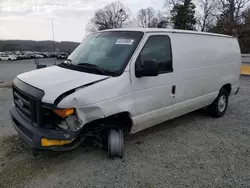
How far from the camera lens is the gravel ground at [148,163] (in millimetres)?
2809

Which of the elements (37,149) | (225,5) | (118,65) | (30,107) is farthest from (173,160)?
(225,5)

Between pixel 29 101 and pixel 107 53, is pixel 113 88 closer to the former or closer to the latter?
pixel 107 53

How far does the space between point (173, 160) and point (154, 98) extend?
104 cm

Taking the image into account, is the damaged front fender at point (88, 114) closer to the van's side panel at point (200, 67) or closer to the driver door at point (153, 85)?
the driver door at point (153, 85)

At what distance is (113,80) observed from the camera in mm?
2980

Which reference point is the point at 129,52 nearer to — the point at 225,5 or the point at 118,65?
the point at 118,65

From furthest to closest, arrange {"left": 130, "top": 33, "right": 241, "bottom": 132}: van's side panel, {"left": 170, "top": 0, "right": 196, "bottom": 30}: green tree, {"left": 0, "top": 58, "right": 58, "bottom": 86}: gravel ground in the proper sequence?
{"left": 170, "top": 0, "right": 196, "bottom": 30}: green tree < {"left": 0, "top": 58, "right": 58, "bottom": 86}: gravel ground < {"left": 130, "top": 33, "right": 241, "bottom": 132}: van's side panel

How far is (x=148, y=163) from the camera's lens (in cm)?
323

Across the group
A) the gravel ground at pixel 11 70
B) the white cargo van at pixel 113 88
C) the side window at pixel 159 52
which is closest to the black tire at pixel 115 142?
the white cargo van at pixel 113 88

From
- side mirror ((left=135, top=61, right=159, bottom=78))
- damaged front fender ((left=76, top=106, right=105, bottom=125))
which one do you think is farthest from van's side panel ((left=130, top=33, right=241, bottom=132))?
damaged front fender ((left=76, top=106, right=105, bottom=125))

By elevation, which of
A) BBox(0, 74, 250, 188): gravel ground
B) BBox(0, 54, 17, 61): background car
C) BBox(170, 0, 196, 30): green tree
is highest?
BBox(170, 0, 196, 30): green tree

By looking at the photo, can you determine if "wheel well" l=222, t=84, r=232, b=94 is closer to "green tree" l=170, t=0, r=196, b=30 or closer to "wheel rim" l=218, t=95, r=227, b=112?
"wheel rim" l=218, t=95, r=227, b=112

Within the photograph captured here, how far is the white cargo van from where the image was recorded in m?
2.72

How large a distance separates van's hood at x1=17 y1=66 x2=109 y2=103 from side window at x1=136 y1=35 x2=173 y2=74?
91cm
